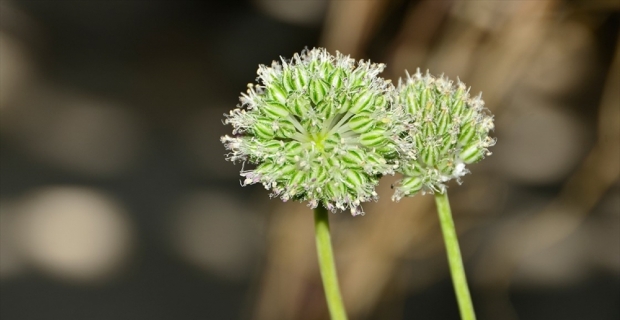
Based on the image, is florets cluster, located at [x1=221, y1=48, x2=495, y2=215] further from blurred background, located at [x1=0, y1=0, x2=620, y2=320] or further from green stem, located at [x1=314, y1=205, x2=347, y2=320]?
blurred background, located at [x1=0, y1=0, x2=620, y2=320]

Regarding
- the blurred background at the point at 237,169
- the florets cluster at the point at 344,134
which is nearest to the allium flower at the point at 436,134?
the florets cluster at the point at 344,134

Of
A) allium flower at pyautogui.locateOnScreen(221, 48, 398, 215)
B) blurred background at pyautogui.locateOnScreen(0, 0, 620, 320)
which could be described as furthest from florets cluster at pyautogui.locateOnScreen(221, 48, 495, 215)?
blurred background at pyautogui.locateOnScreen(0, 0, 620, 320)

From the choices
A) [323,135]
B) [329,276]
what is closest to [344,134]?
[323,135]

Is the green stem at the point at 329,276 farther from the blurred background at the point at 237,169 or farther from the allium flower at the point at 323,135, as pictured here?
the blurred background at the point at 237,169

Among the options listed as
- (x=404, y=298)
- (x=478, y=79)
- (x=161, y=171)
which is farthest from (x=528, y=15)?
(x=161, y=171)

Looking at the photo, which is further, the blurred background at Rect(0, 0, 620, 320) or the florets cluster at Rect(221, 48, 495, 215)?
the blurred background at Rect(0, 0, 620, 320)

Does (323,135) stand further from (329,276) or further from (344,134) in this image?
(329,276)

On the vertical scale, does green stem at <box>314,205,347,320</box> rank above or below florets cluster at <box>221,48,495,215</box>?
below
